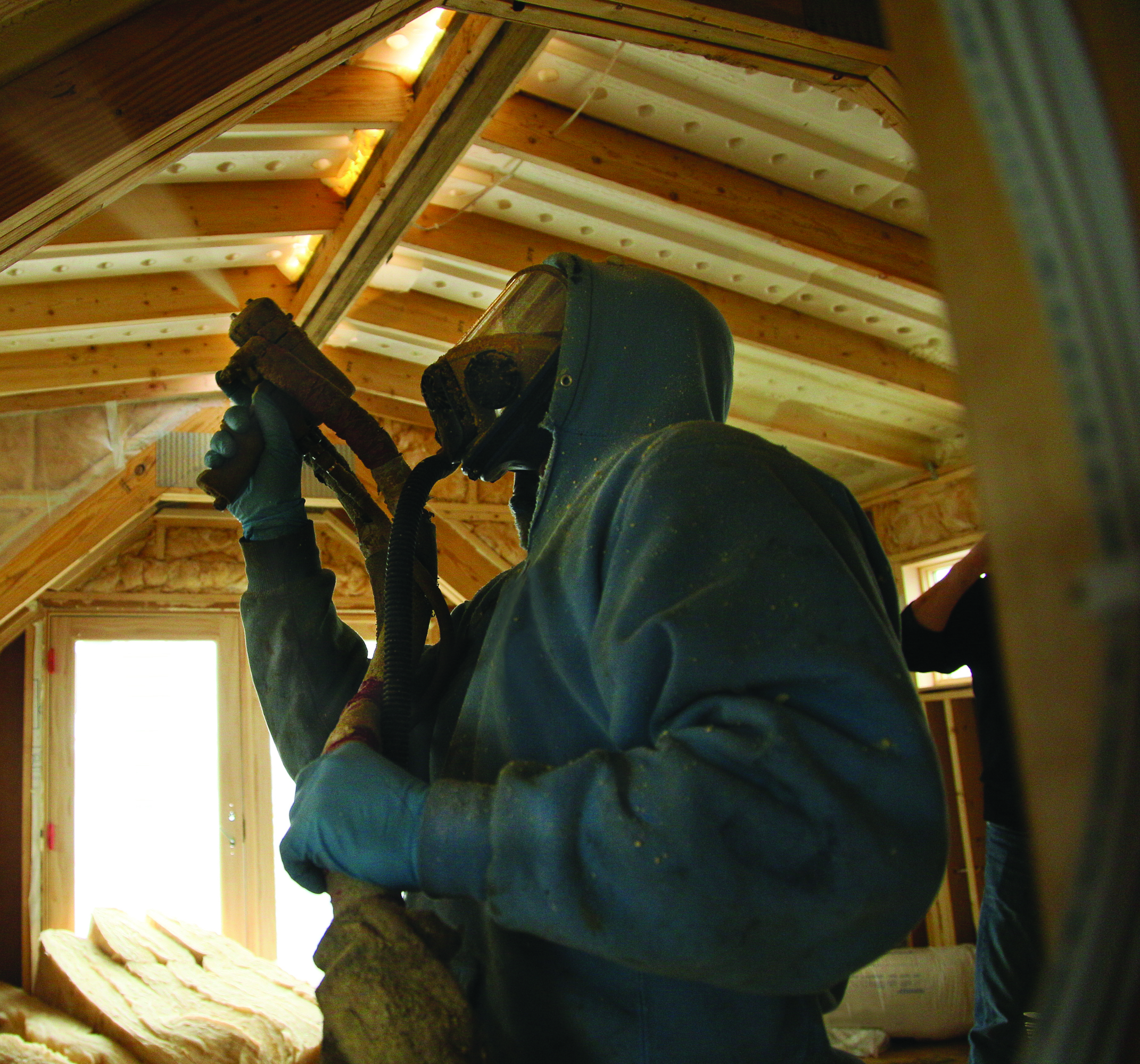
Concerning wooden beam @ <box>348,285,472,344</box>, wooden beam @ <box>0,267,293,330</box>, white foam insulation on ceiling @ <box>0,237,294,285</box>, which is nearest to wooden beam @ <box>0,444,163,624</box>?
wooden beam @ <box>0,267,293,330</box>

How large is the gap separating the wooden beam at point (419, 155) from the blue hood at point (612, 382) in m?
1.56

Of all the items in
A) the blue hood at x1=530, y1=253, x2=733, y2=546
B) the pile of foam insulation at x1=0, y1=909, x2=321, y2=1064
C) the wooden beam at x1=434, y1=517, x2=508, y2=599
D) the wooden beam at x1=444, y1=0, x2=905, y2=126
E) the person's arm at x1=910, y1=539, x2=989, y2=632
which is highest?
the wooden beam at x1=444, y1=0, x2=905, y2=126

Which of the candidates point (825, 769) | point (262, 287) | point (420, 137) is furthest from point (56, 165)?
point (262, 287)

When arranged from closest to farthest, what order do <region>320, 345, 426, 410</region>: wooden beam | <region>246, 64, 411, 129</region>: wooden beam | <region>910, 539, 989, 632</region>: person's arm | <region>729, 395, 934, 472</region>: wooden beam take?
<region>910, 539, 989, 632</region>: person's arm, <region>246, 64, 411, 129</region>: wooden beam, <region>729, 395, 934, 472</region>: wooden beam, <region>320, 345, 426, 410</region>: wooden beam

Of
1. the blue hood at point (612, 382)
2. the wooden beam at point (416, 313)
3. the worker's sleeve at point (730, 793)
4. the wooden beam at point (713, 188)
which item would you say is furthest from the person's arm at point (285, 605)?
the wooden beam at point (416, 313)

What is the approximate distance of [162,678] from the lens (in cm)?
647

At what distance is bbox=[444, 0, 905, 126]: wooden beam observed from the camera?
162 centimetres

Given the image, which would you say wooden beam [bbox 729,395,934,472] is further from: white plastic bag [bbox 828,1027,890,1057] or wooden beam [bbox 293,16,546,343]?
white plastic bag [bbox 828,1027,890,1057]

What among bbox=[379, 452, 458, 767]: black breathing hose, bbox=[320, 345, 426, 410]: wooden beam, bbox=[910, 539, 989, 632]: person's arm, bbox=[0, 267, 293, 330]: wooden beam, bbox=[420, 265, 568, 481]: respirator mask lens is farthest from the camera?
bbox=[320, 345, 426, 410]: wooden beam

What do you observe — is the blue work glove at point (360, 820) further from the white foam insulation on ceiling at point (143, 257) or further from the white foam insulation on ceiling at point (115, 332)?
the white foam insulation on ceiling at point (115, 332)

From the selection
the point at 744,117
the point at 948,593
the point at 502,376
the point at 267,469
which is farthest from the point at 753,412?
the point at 502,376

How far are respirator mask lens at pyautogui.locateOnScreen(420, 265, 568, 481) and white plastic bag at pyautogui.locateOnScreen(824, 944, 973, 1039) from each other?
4173 millimetres

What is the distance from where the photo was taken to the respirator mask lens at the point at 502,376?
1364 millimetres

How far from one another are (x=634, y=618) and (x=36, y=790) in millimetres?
6393
